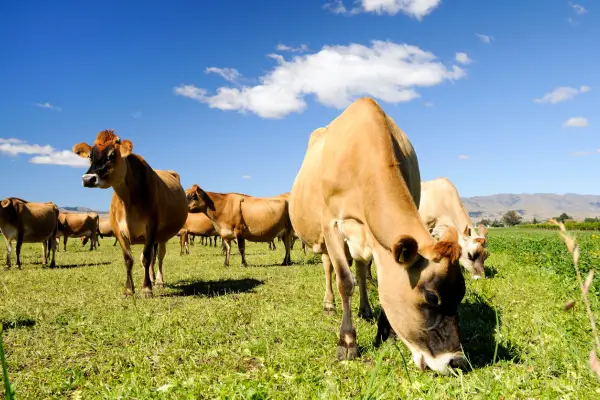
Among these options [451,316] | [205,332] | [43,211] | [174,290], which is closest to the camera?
[451,316]

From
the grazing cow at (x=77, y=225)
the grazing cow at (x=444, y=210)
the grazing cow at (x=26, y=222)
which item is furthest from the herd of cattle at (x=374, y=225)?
the grazing cow at (x=77, y=225)

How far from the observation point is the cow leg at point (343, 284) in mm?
4590

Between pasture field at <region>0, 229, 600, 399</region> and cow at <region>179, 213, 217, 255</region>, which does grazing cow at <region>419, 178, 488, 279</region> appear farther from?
cow at <region>179, 213, 217, 255</region>

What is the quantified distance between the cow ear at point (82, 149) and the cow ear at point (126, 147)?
65 centimetres

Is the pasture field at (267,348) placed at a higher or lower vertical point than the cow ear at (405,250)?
lower

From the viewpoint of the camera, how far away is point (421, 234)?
3799 mm

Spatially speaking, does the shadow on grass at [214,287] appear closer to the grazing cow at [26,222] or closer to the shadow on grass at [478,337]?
the shadow on grass at [478,337]

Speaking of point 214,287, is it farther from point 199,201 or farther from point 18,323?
point 199,201

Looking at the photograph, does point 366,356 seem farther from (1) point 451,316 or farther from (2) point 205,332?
(2) point 205,332

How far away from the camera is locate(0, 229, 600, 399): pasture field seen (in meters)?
3.54

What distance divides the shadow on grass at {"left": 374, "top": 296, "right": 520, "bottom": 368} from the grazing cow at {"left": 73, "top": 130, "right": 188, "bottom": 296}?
5.86m

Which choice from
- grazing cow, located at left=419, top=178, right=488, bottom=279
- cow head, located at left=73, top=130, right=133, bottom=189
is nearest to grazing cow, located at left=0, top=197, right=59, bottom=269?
cow head, located at left=73, top=130, right=133, bottom=189

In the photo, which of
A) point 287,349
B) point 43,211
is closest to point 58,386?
point 287,349

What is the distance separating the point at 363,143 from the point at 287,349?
2448mm
